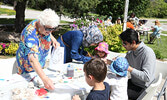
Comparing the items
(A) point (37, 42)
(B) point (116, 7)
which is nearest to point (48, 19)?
(A) point (37, 42)

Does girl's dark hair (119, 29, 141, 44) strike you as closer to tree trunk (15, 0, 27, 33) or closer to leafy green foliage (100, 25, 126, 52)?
leafy green foliage (100, 25, 126, 52)

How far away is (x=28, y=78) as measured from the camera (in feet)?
7.21

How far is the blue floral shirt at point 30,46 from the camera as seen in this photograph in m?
2.12

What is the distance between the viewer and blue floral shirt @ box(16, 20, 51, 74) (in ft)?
6.97

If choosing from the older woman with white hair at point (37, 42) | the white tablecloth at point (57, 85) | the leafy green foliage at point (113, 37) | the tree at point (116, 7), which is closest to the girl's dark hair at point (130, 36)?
the white tablecloth at point (57, 85)

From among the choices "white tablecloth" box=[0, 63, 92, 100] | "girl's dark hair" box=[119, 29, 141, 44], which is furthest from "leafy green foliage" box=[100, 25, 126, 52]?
"white tablecloth" box=[0, 63, 92, 100]

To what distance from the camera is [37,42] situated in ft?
7.30

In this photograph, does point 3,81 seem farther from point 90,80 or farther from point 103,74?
point 103,74

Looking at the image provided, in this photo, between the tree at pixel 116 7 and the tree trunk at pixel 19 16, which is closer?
the tree trunk at pixel 19 16

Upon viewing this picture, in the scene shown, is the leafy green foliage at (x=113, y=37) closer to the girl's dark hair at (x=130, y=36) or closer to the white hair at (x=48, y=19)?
the girl's dark hair at (x=130, y=36)

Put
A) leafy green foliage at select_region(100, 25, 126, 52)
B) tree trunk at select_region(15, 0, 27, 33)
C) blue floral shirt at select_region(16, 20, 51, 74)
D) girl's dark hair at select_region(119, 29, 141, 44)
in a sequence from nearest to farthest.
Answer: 1. blue floral shirt at select_region(16, 20, 51, 74)
2. girl's dark hair at select_region(119, 29, 141, 44)
3. leafy green foliage at select_region(100, 25, 126, 52)
4. tree trunk at select_region(15, 0, 27, 33)

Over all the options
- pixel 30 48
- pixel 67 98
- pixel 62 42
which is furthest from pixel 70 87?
pixel 62 42

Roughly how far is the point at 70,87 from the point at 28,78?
56 cm

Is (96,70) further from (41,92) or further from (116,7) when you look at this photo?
(116,7)
